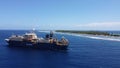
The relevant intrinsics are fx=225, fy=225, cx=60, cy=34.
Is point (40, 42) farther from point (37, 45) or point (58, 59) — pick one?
point (58, 59)

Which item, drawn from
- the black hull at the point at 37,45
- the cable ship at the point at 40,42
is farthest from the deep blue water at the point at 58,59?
the cable ship at the point at 40,42

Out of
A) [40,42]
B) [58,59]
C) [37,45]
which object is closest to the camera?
[58,59]

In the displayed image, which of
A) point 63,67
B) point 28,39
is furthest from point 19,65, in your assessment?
point 28,39

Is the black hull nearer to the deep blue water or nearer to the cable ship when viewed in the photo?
the cable ship

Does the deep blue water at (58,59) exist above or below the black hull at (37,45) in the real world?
below

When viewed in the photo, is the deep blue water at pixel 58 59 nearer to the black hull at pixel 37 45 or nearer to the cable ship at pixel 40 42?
the black hull at pixel 37 45

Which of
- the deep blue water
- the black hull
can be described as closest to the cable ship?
the black hull

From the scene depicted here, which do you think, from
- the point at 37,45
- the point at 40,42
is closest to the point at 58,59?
the point at 40,42

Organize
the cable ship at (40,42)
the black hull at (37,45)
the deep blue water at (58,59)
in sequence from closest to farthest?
the deep blue water at (58,59) < the black hull at (37,45) < the cable ship at (40,42)

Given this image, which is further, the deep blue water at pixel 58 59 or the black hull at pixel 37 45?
the black hull at pixel 37 45

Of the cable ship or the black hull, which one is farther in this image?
the cable ship

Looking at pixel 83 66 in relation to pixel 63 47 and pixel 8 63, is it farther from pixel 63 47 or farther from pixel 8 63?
pixel 63 47
